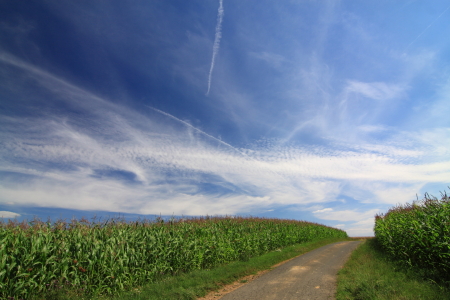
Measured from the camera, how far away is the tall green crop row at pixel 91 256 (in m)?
8.21

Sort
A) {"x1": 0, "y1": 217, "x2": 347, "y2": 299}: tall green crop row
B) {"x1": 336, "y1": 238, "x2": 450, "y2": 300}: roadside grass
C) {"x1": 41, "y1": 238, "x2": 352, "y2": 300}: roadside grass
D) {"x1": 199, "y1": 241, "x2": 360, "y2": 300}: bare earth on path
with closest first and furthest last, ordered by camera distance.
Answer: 1. {"x1": 336, "y1": 238, "x2": 450, "y2": 300}: roadside grass
2. {"x1": 0, "y1": 217, "x2": 347, "y2": 299}: tall green crop row
3. {"x1": 41, "y1": 238, "x2": 352, "y2": 300}: roadside grass
4. {"x1": 199, "y1": 241, "x2": 360, "y2": 300}: bare earth on path

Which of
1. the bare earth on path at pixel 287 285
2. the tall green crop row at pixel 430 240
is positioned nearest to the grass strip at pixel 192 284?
the bare earth on path at pixel 287 285

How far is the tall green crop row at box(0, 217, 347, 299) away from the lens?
323 inches

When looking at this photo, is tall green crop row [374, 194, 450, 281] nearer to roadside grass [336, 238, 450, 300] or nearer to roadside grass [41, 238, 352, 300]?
roadside grass [336, 238, 450, 300]

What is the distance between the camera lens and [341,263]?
51.3 feet

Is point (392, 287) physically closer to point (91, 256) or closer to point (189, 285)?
point (189, 285)

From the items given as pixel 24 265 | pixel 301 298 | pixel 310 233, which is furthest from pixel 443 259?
pixel 310 233

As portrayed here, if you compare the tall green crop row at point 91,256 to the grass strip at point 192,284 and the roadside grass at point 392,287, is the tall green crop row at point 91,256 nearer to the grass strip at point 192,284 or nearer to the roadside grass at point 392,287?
the grass strip at point 192,284

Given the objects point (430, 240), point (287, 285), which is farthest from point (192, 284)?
point (430, 240)

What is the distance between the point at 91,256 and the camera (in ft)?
32.5

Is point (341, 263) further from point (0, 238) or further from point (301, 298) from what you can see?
point (0, 238)

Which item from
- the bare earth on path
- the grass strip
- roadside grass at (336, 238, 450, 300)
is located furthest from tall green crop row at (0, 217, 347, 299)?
roadside grass at (336, 238, 450, 300)

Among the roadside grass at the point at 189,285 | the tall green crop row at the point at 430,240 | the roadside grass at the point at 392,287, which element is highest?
the tall green crop row at the point at 430,240

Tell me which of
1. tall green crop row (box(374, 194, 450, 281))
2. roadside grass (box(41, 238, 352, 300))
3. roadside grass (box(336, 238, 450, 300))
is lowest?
roadside grass (box(41, 238, 352, 300))
